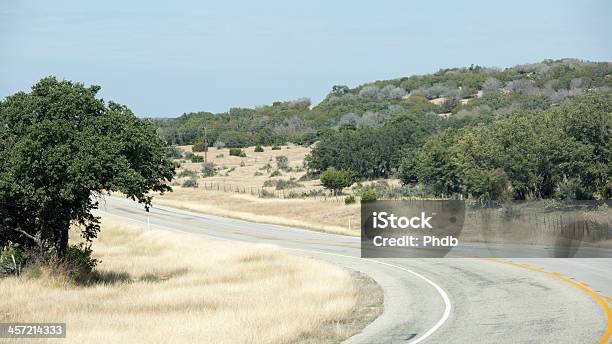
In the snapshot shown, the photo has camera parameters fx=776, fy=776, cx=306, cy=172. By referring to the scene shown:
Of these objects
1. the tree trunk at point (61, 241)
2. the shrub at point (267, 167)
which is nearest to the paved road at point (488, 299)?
the tree trunk at point (61, 241)

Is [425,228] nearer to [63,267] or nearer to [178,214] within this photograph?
[63,267]

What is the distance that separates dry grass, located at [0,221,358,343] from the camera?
1786cm

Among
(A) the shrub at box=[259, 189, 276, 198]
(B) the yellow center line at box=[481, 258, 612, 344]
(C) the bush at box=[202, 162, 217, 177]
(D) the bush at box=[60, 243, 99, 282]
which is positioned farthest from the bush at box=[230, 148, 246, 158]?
(D) the bush at box=[60, 243, 99, 282]

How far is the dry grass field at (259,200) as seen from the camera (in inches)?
2361

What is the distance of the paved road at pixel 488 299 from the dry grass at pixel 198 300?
1518 millimetres

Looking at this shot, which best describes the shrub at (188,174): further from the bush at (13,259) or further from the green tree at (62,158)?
Answer: the green tree at (62,158)

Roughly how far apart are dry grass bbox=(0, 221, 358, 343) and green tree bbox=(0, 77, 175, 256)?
241 centimetres

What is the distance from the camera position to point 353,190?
79125 mm

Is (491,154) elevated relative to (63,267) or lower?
elevated

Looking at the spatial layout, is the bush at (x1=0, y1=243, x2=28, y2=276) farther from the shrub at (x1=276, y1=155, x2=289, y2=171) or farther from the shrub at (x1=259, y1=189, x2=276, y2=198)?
the shrub at (x1=276, y1=155, x2=289, y2=171)

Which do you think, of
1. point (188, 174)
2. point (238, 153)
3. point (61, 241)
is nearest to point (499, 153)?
point (61, 241)

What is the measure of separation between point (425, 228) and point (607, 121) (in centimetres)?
1215

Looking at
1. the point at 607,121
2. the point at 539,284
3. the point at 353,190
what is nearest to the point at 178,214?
the point at 353,190

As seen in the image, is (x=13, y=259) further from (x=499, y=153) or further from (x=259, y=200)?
(x=259, y=200)
